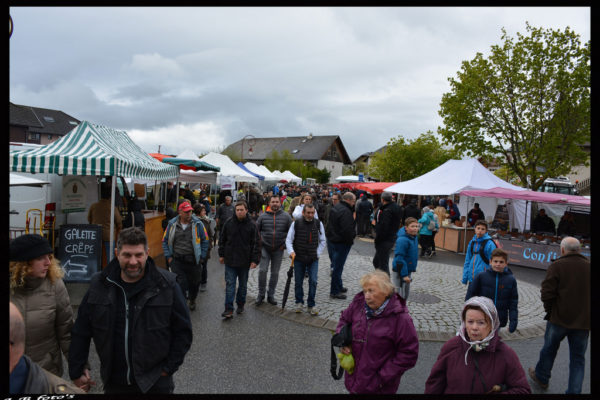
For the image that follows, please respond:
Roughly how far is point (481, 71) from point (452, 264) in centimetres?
1226

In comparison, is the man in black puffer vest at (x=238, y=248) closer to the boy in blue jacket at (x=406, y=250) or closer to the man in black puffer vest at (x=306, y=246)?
the man in black puffer vest at (x=306, y=246)

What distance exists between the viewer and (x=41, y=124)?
53406 millimetres

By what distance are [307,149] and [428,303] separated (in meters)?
68.9

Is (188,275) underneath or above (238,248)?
underneath

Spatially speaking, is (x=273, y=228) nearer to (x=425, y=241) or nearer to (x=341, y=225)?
(x=341, y=225)

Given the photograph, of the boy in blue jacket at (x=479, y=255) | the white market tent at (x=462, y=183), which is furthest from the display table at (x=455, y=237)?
the boy in blue jacket at (x=479, y=255)

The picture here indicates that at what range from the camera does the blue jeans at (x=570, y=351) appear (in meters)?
3.10

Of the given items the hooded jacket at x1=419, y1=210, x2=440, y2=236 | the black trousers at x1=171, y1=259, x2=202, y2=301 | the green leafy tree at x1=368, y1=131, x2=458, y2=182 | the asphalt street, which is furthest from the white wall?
the asphalt street

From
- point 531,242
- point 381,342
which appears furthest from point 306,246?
point 531,242

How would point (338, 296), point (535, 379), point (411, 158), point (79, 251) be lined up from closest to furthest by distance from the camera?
point (535, 379) < point (79, 251) < point (338, 296) < point (411, 158)

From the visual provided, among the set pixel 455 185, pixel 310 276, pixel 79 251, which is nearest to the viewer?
pixel 310 276

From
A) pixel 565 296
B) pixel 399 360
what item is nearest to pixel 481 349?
pixel 399 360

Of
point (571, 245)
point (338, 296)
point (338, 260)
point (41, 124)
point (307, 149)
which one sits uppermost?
point (41, 124)
